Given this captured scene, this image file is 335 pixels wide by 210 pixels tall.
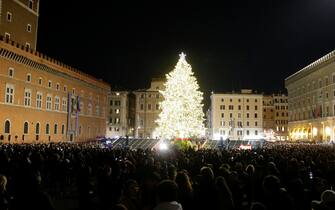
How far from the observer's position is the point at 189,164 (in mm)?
16938

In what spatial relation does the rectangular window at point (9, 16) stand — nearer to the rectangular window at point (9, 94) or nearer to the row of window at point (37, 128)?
the rectangular window at point (9, 94)

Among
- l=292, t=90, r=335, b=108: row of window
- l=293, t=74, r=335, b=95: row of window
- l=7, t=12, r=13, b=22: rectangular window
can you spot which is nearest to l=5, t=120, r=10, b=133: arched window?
l=7, t=12, r=13, b=22: rectangular window

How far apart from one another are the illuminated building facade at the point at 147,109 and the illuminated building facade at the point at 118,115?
373 centimetres

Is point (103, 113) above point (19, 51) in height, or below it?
below

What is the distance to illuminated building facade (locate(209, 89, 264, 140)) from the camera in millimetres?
117500

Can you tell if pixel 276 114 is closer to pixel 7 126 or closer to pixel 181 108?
pixel 181 108

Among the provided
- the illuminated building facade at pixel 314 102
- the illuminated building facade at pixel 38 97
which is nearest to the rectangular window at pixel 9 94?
the illuminated building facade at pixel 38 97

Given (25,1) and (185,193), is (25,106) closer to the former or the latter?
(25,1)

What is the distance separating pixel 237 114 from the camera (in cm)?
11800

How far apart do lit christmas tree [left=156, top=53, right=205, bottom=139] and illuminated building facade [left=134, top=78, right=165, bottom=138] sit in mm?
74702

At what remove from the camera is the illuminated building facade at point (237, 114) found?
385ft

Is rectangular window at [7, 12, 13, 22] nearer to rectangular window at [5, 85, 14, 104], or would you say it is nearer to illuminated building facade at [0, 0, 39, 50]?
illuminated building facade at [0, 0, 39, 50]

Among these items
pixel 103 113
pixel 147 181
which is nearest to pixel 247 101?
pixel 103 113

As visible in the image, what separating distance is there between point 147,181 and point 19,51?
48.8m
